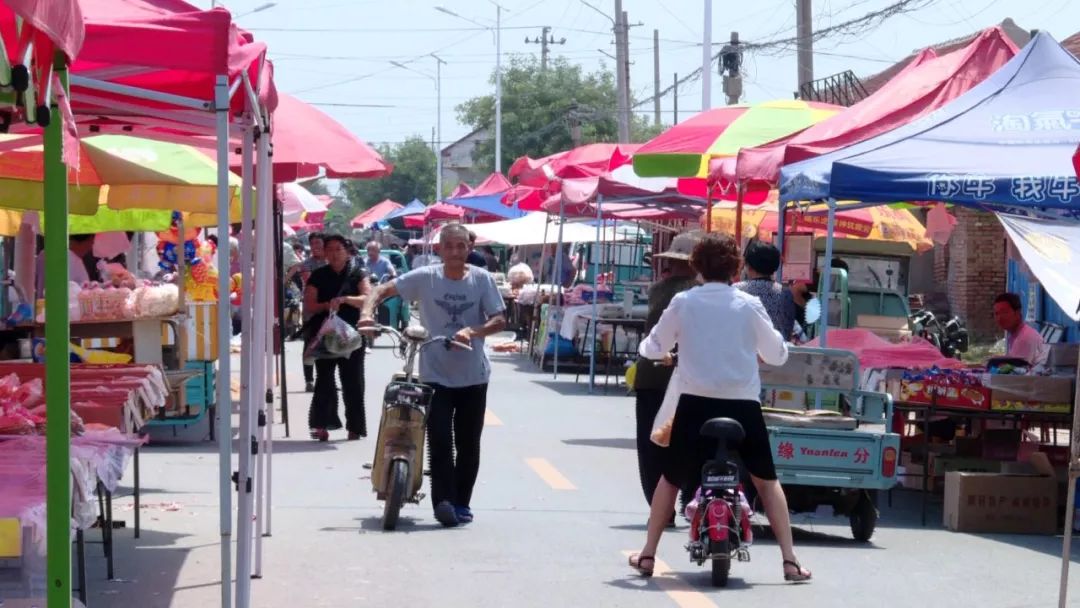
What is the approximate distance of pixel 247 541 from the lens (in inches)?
297

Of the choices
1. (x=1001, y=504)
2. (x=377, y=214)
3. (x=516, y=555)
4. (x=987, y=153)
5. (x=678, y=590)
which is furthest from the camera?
(x=377, y=214)

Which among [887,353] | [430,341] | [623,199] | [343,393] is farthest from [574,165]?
[430,341]

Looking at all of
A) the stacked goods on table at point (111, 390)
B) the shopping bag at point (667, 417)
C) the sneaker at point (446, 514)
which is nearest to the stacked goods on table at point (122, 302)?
the stacked goods on table at point (111, 390)

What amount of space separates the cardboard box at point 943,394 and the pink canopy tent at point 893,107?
2190 mm

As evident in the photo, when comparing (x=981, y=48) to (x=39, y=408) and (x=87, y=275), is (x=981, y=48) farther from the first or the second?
(x=39, y=408)

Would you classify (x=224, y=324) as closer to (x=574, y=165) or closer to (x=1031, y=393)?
(x=1031, y=393)

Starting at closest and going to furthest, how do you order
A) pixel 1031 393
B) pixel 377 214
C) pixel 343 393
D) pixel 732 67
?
1. pixel 1031 393
2. pixel 343 393
3. pixel 732 67
4. pixel 377 214

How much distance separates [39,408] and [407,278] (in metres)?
3.38

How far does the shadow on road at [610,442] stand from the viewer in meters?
15.4

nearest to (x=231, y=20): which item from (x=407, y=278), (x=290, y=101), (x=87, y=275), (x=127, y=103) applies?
(x=127, y=103)

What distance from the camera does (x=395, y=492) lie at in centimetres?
1032

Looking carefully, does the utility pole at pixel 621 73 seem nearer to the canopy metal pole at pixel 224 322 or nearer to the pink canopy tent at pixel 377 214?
the pink canopy tent at pixel 377 214

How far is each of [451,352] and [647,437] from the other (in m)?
1.33

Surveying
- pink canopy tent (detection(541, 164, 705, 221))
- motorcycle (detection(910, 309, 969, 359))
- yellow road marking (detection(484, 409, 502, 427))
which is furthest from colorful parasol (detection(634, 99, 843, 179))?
motorcycle (detection(910, 309, 969, 359))
